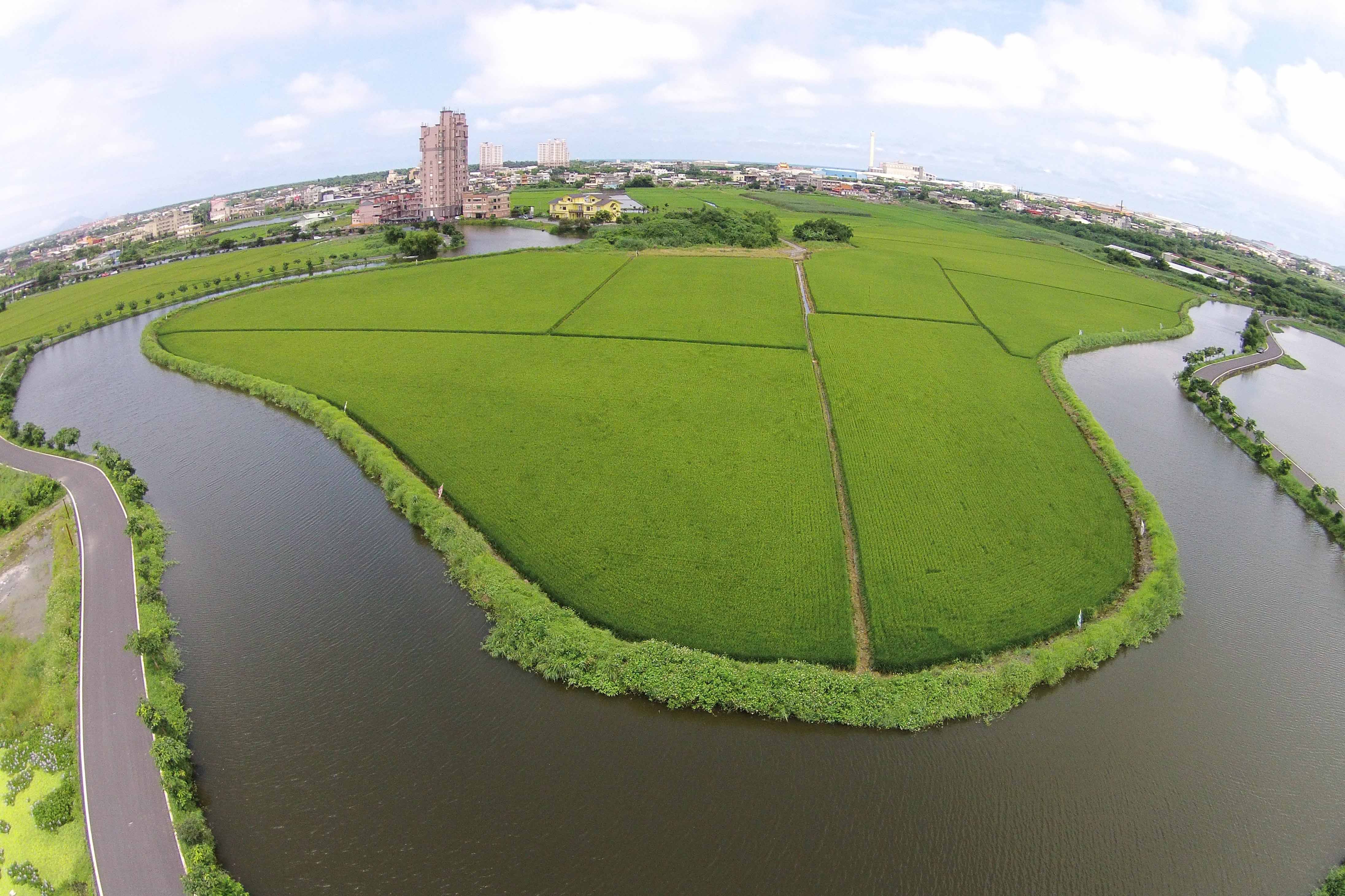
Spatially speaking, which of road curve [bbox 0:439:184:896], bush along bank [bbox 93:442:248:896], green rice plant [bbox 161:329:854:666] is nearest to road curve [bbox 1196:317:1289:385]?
green rice plant [bbox 161:329:854:666]

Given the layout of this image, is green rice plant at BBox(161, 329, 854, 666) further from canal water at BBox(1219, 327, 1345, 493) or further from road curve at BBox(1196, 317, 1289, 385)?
road curve at BBox(1196, 317, 1289, 385)

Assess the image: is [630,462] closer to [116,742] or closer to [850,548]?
[850,548]

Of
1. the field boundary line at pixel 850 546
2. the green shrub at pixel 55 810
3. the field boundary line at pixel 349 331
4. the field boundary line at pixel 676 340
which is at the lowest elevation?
the green shrub at pixel 55 810

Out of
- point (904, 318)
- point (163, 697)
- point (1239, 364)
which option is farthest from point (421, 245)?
point (1239, 364)

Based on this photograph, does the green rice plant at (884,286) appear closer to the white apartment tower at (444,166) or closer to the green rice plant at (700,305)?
the green rice plant at (700,305)

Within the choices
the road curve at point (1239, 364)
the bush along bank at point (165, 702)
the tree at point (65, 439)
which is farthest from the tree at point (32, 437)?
the road curve at point (1239, 364)

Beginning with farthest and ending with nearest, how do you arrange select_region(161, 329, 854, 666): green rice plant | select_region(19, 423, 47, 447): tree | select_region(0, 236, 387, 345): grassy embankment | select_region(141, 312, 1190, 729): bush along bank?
select_region(0, 236, 387, 345): grassy embankment
select_region(19, 423, 47, 447): tree
select_region(161, 329, 854, 666): green rice plant
select_region(141, 312, 1190, 729): bush along bank
